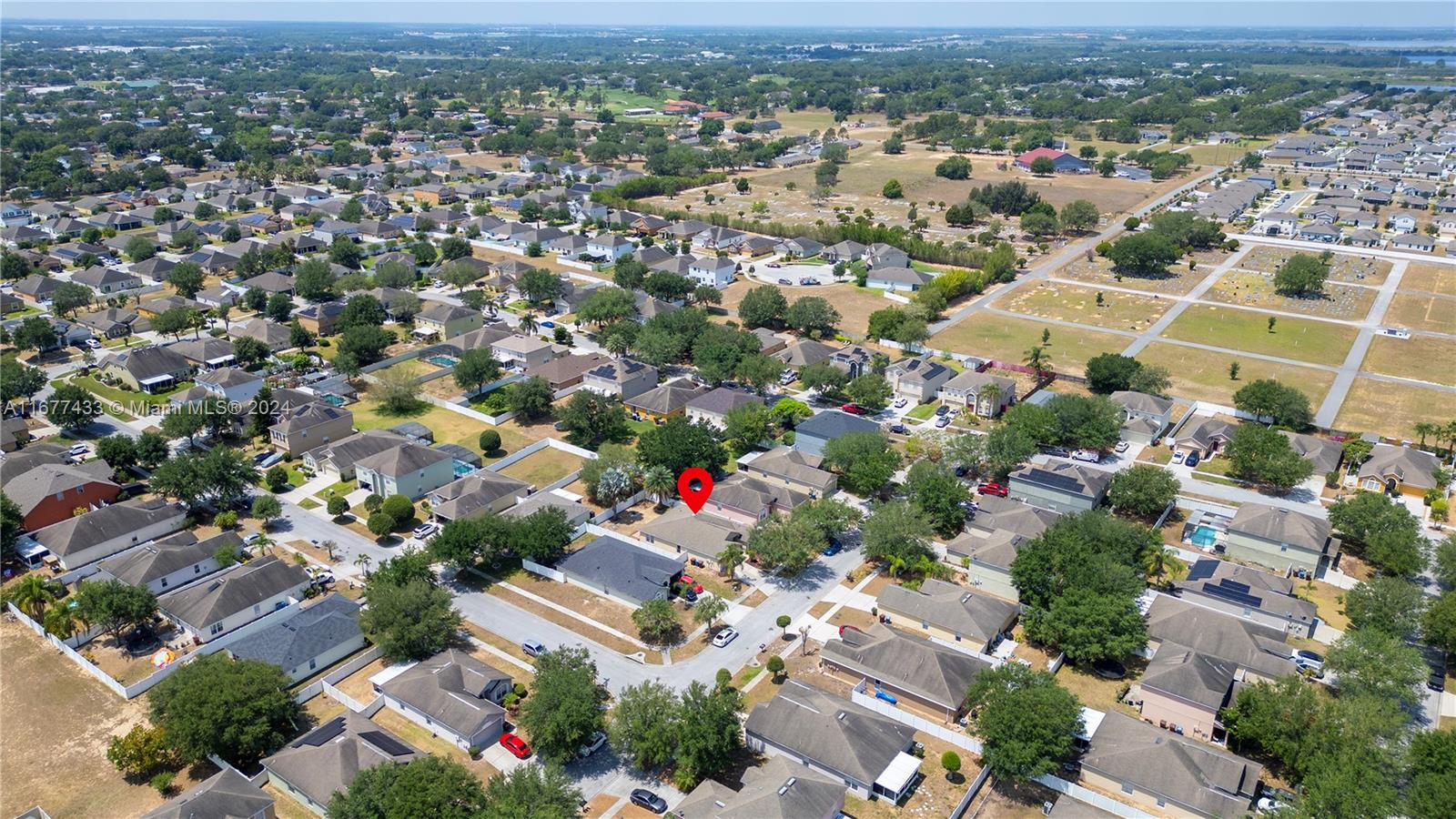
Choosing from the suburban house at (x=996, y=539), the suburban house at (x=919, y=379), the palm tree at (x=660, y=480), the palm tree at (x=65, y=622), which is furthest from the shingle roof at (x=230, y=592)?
the suburban house at (x=919, y=379)

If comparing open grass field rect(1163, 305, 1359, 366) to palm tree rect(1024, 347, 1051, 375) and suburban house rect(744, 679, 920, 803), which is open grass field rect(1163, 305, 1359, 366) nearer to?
palm tree rect(1024, 347, 1051, 375)

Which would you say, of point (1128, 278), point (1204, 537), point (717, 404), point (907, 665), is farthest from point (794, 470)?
point (1128, 278)

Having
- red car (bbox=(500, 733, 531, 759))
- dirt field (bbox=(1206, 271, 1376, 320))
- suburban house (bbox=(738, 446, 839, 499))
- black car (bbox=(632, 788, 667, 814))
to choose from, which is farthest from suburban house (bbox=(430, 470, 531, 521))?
dirt field (bbox=(1206, 271, 1376, 320))

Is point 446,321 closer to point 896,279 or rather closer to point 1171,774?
point 896,279

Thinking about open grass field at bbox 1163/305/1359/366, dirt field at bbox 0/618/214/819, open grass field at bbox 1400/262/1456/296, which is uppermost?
open grass field at bbox 1400/262/1456/296

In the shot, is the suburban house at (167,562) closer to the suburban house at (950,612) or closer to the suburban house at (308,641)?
the suburban house at (308,641)
